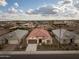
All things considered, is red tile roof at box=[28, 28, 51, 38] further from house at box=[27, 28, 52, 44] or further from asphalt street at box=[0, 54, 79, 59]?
asphalt street at box=[0, 54, 79, 59]

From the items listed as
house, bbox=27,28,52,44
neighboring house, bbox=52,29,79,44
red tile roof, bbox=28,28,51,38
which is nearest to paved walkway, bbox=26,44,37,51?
house, bbox=27,28,52,44

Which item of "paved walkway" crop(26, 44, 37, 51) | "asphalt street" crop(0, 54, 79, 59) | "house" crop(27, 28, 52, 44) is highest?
"house" crop(27, 28, 52, 44)

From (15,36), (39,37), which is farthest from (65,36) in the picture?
(15,36)

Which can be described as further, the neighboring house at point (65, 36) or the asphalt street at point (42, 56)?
the neighboring house at point (65, 36)

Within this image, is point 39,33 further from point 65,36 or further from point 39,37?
point 65,36

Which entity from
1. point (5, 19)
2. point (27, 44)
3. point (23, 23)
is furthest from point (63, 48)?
point (5, 19)

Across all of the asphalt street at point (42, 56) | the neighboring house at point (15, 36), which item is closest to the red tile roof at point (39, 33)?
the neighboring house at point (15, 36)

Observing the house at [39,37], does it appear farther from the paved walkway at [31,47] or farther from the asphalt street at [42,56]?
the asphalt street at [42,56]
